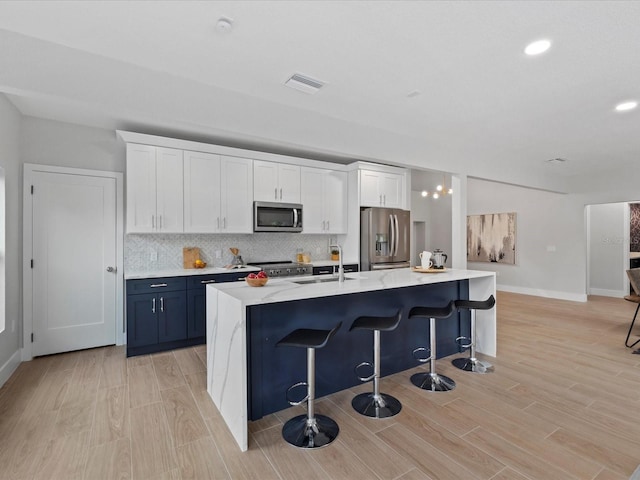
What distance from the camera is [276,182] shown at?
4691 mm

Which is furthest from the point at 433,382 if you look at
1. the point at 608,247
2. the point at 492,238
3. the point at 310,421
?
the point at 608,247

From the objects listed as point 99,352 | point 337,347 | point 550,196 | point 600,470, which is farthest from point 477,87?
point 550,196

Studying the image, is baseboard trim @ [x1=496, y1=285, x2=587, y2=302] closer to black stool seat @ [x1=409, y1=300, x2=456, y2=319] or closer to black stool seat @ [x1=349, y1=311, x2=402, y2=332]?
black stool seat @ [x1=409, y1=300, x2=456, y2=319]

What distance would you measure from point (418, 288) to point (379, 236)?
1.88 metres


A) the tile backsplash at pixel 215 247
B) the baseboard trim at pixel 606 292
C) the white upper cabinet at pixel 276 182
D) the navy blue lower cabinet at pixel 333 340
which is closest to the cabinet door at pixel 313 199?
the white upper cabinet at pixel 276 182

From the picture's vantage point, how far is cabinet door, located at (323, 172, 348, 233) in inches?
204

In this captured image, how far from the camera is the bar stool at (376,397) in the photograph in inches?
96.4

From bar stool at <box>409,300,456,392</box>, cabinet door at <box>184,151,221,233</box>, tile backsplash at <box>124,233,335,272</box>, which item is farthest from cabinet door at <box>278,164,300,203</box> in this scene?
bar stool at <box>409,300,456,392</box>

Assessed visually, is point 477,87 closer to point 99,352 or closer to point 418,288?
point 418,288

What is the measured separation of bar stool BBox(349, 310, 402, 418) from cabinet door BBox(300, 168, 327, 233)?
8.58 feet

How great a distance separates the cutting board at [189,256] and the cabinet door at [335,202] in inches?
78.7

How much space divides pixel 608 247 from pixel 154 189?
9376 millimetres

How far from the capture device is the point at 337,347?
282cm

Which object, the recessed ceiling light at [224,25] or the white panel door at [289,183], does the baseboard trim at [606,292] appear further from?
the recessed ceiling light at [224,25]
